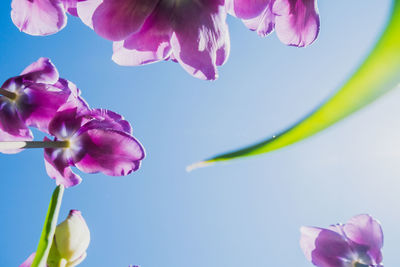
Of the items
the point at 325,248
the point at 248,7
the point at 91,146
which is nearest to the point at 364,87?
the point at 248,7

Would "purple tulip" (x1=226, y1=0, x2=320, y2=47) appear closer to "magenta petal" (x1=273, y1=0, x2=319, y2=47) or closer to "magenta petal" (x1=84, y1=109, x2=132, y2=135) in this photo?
"magenta petal" (x1=273, y1=0, x2=319, y2=47)

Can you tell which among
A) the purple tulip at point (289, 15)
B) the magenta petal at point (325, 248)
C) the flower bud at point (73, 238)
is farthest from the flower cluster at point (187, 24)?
the magenta petal at point (325, 248)

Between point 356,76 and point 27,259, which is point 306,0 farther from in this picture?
point 27,259

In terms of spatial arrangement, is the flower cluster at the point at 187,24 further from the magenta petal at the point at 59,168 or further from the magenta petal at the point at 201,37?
the magenta petal at the point at 59,168

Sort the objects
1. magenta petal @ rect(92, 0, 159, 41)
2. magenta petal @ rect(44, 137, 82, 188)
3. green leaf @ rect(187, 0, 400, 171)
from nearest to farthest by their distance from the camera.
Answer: green leaf @ rect(187, 0, 400, 171), magenta petal @ rect(92, 0, 159, 41), magenta petal @ rect(44, 137, 82, 188)

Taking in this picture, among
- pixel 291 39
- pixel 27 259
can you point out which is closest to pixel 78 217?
pixel 27 259

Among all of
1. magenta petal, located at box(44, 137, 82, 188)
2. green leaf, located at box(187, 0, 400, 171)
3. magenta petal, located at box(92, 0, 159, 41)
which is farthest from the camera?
magenta petal, located at box(44, 137, 82, 188)

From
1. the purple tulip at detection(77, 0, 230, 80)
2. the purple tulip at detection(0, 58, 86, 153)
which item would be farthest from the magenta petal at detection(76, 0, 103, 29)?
the purple tulip at detection(0, 58, 86, 153)
